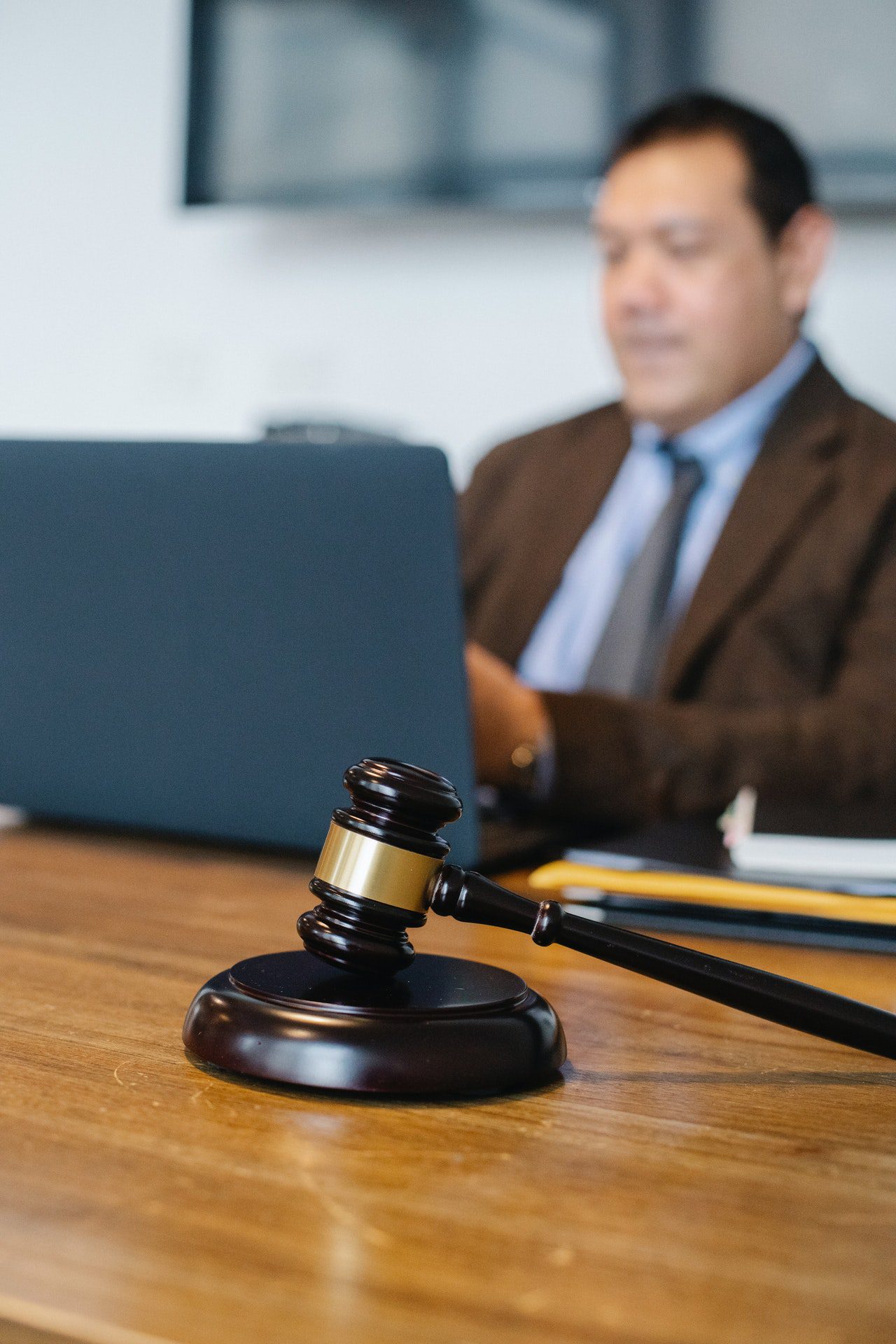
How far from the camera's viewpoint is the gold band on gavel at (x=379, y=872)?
500 millimetres

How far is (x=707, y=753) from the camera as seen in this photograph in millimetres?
1241

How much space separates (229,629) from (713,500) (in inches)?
43.8

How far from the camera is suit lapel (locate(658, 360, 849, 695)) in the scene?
168 centimetres

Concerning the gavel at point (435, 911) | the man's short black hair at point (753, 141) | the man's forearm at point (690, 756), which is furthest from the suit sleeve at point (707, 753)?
the man's short black hair at point (753, 141)

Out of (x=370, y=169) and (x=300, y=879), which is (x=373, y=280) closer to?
(x=370, y=169)

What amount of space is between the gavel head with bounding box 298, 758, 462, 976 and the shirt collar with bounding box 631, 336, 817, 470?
150 cm

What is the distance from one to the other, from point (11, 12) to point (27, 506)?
2622mm

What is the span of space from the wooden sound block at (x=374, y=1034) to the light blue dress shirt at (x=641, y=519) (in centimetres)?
132

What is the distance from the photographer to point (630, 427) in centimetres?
206

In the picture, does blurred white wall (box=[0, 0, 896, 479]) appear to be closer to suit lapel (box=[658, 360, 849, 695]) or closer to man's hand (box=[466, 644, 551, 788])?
suit lapel (box=[658, 360, 849, 695])

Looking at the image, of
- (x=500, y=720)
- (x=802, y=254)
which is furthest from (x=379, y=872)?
(x=802, y=254)

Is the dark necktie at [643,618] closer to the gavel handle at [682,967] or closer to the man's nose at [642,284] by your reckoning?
the man's nose at [642,284]

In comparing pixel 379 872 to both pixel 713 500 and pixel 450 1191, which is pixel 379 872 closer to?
pixel 450 1191

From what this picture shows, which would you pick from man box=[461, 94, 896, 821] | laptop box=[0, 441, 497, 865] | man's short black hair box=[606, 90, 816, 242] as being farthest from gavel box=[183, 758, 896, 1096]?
man's short black hair box=[606, 90, 816, 242]
